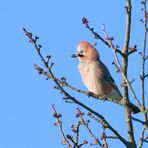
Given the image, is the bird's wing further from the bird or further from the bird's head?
the bird's head

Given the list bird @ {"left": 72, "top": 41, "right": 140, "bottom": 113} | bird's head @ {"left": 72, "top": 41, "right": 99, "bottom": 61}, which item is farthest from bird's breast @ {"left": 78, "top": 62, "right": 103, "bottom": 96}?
bird's head @ {"left": 72, "top": 41, "right": 99, "bottom": 61}

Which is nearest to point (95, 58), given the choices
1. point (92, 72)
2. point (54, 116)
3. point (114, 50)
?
point (92, 72)

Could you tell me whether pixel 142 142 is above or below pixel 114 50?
below

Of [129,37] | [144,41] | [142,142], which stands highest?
[129,37]

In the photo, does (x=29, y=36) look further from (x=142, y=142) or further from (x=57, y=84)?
(x=142, y=142)

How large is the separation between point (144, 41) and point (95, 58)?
181 inches

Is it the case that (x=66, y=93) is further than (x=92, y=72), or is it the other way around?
(x=92, y=72)

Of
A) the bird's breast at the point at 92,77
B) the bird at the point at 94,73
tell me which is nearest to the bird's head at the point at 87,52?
the bird at the point at 94,73

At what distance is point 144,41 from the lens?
3844 millimetres

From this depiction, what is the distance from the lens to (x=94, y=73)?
828cm

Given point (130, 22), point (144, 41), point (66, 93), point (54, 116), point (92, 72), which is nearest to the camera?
point (144, 41)

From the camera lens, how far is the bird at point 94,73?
827 cm

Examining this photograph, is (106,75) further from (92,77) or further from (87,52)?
(87,52)

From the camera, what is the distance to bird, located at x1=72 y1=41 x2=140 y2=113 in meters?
8.27
